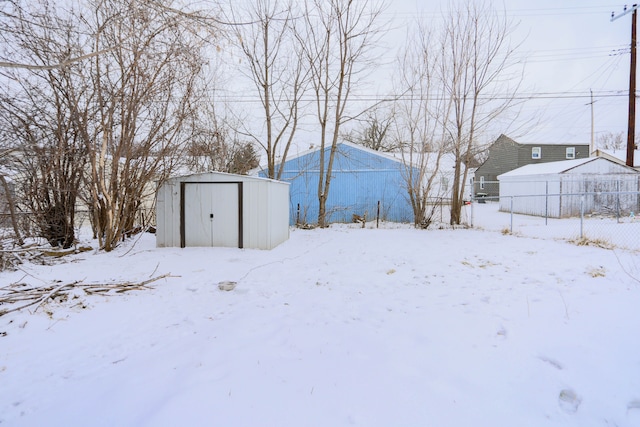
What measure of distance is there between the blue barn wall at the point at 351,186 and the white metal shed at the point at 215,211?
6.48 meters

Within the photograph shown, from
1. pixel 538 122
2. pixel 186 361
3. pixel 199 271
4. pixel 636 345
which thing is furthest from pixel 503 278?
pixel 538 122

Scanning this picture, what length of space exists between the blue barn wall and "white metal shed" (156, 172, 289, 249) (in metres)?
6.48

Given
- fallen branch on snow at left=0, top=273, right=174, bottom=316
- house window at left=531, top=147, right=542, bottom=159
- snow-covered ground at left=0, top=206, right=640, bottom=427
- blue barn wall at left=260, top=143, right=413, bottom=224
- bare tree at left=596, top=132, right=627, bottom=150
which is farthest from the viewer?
bare tree at left=596, top=132, right=627, bottom=150

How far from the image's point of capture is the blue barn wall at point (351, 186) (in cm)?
1395

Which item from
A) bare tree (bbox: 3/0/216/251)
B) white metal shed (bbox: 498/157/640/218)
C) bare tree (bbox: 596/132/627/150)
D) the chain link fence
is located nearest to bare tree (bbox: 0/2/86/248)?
bare tree (bbox: 3/0/216/251)

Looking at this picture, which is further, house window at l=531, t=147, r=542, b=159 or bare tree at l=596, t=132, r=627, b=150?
bare tree at l=596, t=132, r=627, b=150

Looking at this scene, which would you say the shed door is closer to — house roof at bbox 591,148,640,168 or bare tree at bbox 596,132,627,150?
house roof at bbox 591,148,640,168

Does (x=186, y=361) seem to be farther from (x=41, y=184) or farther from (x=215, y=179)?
(x=41, y=184)

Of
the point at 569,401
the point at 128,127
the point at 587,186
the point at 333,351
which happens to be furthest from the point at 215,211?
the point at 587,186

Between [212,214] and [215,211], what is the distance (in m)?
0.10

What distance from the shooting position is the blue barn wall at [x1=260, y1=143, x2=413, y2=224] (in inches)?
549

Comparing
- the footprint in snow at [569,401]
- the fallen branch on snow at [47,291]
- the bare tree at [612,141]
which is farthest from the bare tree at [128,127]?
the bare tree at [612,141]

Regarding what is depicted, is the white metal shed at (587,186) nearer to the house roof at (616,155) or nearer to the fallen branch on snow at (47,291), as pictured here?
the house roof at (616,155)

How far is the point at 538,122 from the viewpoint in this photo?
1093 cm
